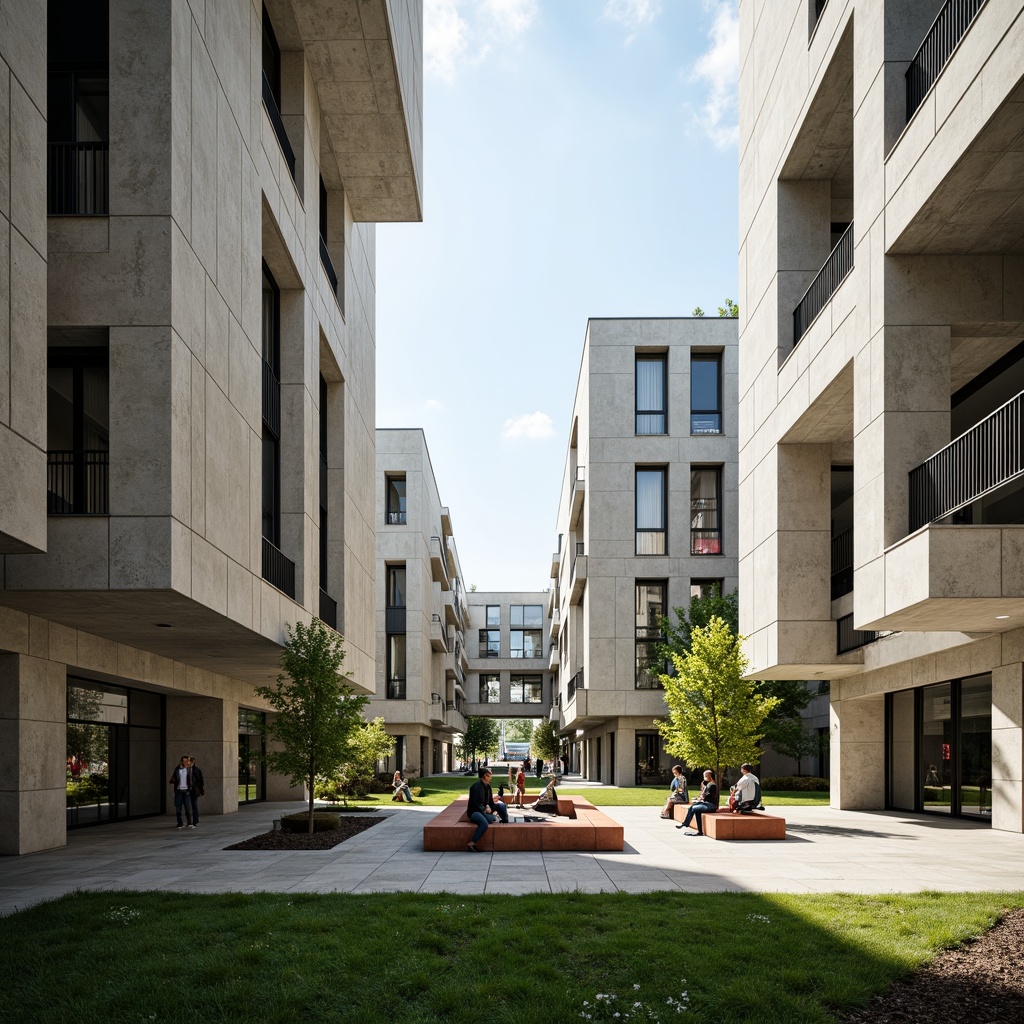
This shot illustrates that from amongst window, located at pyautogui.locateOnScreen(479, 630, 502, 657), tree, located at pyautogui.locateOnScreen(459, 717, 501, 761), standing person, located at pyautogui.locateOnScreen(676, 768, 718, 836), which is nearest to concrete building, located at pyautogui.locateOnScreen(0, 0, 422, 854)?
standing person, located at pyautogui.locateOnScreen(676, 768, 718, 836)

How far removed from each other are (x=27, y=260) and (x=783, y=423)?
Result: 1857cm

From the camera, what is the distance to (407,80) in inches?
1110

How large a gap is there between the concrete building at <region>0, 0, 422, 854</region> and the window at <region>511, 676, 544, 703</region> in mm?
62942

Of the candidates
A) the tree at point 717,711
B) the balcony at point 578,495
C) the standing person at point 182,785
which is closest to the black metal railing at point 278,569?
the standing person at point 182,785

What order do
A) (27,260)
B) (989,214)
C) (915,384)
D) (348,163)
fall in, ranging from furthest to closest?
(348,163), (915,384), (989,214), (27,260)

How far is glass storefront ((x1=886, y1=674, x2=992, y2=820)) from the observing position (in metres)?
21.4

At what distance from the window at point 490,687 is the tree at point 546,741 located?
14803mm

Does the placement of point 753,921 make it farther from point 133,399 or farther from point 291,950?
point 133,399

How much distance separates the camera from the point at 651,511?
4294 centimetres

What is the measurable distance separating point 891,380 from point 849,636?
27.9 feet

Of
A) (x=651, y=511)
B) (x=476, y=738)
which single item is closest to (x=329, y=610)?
(x=651, y=511)

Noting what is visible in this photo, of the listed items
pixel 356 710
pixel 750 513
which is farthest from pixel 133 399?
pixel 750 513

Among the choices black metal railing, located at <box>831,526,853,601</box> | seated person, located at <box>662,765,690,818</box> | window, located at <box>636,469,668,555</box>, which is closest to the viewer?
seated person, located at <box>662,765,690,818</box>

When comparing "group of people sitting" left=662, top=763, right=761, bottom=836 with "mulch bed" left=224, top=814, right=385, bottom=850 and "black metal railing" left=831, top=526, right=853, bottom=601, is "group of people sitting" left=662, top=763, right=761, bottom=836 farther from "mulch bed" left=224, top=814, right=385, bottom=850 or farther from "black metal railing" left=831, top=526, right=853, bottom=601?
"black metal railing" left=831, top=526, right=853, bottom=601
